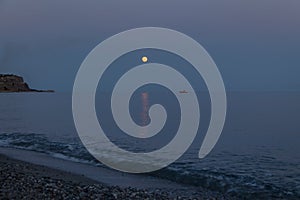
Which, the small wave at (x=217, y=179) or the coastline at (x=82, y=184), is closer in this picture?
the coastline at (x=82, y=184)

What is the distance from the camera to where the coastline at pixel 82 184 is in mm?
13305

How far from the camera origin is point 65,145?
107 feet

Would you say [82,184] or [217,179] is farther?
[217,179]

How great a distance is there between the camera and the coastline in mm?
13305

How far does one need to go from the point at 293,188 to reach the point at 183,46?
30.4 ft

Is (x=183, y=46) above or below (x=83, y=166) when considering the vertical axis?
above

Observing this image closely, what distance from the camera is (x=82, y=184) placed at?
16172mm

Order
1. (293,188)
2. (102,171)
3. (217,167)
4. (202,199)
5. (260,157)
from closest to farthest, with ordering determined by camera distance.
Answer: (202,199) < (293,188) < (102,171) < (217,167) < (260,157)

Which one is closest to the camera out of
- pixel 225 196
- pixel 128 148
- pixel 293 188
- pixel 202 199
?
pixel 202 199

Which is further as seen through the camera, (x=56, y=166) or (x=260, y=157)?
(x=260, y=157)

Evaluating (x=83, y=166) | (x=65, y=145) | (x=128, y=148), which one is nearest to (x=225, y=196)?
(x=83, y=166)

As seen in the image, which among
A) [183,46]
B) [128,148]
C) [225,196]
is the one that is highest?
[183,46]

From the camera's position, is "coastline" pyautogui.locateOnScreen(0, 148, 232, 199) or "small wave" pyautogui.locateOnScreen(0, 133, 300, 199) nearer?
"coastline" pyautogui.locateOnScreen(0, 148, 232, 199)

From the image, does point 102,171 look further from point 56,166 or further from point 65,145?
point 65,145
